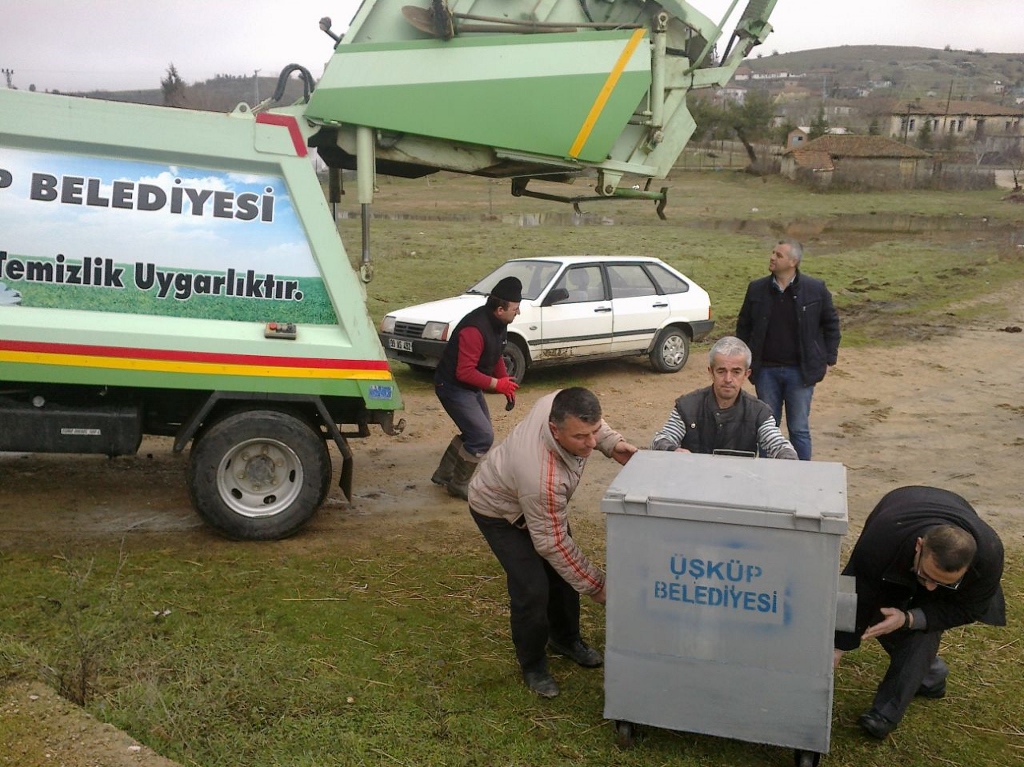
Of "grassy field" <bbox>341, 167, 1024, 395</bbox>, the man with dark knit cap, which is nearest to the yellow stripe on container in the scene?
the man with dark knit cap

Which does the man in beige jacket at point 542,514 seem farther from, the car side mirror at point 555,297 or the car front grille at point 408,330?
the car side mirror at point 555,297

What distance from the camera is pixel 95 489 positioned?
752 cm

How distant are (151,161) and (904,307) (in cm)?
1429

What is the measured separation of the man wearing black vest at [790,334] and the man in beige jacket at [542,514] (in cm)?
265

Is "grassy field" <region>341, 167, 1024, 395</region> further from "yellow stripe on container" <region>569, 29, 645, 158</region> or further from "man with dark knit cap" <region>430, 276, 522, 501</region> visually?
"yellow stripe on container" <region>569, 29, 645, 158</region>

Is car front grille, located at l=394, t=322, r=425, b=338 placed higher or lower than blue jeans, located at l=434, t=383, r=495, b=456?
higher

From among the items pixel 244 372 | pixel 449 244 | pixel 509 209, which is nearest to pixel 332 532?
pixel 244 372

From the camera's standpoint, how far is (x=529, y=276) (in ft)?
39.3

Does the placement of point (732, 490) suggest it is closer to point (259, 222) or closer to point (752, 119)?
point (259, 222)

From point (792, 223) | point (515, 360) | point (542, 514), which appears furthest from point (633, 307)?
point (792, 223)

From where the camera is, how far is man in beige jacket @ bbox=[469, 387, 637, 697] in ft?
14.4

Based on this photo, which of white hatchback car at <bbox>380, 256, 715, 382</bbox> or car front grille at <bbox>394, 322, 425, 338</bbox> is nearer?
car front grille at <bbox>394, 322, 425, 338</bbox>

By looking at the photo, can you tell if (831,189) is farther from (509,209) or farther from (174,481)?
(174,481)

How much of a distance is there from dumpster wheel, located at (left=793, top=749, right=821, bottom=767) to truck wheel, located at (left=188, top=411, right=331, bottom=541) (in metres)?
3.50
